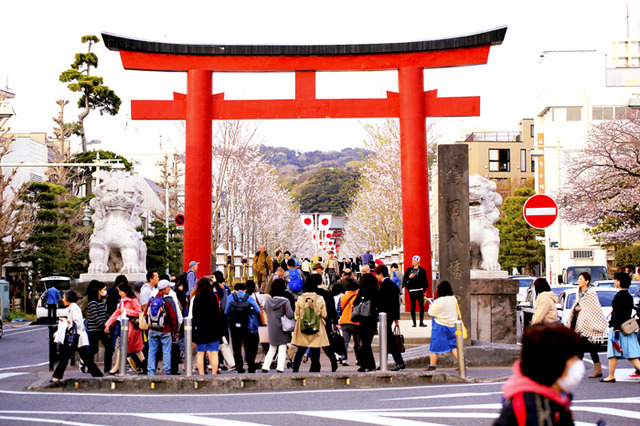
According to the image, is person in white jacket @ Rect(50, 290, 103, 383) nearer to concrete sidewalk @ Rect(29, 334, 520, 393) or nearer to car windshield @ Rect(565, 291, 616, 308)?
concrete sidewalk @ Rect(29, 334, 520, 393)

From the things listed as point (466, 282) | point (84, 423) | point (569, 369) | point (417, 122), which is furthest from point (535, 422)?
point (417, 122)

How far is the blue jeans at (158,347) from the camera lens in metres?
13.0

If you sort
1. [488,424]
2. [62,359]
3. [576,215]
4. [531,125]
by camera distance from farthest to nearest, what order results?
[531,125] → [576,215] → [62,359] → [488,424]

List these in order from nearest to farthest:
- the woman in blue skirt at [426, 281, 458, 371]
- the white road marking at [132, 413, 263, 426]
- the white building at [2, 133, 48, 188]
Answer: the white road marking at [132, 413, 263, 426] → the woman in blue skirt at [426, 281, 458, 371] → the white building at [2, 133, 48, 188]

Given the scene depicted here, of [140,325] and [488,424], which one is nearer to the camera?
[488,424]

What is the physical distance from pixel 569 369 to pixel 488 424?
16.6ft

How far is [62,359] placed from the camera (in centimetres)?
1212

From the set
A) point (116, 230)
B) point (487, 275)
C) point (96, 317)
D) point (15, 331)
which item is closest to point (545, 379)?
point (96, 317)

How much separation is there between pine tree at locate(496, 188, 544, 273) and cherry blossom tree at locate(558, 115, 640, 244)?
17.8m

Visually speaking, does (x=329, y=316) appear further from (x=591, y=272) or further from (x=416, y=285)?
(x=591, y=272)

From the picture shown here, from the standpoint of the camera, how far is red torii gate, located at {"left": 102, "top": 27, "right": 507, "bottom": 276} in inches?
822

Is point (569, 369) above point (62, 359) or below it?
above

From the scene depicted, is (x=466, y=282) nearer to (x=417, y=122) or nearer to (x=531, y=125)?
(x=417, y=122)

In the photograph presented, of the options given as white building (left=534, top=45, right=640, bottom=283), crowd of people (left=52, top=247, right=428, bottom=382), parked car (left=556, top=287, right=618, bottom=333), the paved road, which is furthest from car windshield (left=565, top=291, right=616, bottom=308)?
white building (left=534, top=45, right=640, bottom=283)
